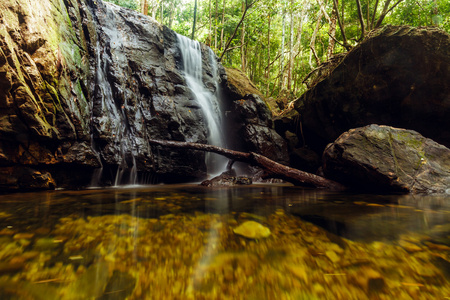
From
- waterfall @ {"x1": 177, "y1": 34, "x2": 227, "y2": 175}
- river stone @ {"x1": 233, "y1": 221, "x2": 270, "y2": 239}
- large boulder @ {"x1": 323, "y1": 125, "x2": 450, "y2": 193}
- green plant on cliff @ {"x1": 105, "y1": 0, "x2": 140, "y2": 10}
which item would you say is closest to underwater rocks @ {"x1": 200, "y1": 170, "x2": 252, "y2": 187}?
waterfall @ {"x1": 177, "y1": 34, "x2": 227, "y2": 175}

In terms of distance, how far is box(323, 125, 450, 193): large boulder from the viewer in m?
4.09

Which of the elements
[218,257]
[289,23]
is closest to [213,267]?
[218,257]

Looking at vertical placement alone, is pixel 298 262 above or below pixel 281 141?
below

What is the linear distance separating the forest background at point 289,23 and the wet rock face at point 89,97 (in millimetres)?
5858

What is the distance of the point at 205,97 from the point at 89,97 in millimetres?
4269

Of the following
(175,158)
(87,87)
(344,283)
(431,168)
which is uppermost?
(87,87)

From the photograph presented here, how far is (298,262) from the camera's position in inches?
45.0

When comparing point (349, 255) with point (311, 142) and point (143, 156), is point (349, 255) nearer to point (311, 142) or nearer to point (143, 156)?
point (143, 156)

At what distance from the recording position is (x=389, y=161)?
4.25 meters

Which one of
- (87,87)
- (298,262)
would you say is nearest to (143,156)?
(87,87)

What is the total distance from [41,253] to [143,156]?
4.60 metres

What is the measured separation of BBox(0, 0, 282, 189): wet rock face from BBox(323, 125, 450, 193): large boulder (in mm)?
4278

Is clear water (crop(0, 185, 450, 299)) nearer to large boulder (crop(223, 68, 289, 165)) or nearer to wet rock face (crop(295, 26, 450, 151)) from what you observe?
wet rock face (crop(295, 26, 450, 151))

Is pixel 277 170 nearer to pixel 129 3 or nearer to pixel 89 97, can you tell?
pixel 89 97
